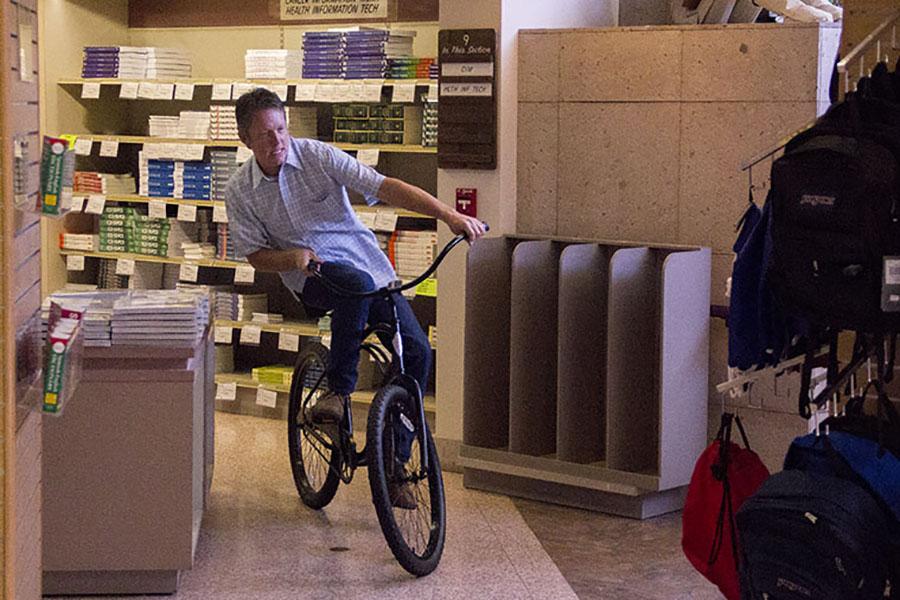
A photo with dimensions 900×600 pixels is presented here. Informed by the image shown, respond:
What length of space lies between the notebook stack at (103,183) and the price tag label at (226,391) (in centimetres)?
146

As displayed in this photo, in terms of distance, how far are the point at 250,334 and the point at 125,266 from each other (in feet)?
3.54

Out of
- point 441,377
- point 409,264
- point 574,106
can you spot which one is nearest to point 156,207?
point 409,264

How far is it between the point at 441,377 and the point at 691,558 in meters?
2.98

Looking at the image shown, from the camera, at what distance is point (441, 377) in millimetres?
6777

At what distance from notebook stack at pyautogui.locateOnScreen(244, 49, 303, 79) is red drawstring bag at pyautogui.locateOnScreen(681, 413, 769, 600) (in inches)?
182

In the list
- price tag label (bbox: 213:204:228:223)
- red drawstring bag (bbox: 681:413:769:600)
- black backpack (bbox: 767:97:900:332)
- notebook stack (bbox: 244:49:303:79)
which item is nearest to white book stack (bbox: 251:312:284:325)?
price tag label (bbox: 213:204:228:223)

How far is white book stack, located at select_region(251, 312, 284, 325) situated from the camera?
319 inches

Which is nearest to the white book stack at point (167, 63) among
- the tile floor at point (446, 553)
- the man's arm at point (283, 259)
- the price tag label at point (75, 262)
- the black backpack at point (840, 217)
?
the price tag label at point (75, 262)

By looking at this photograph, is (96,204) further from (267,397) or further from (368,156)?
(368,156)

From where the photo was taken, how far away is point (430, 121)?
7.30 meters

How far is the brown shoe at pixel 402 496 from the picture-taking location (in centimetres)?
515

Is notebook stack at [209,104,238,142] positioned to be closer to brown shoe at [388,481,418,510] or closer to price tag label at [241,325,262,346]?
price tag label at [241,325,262,346]

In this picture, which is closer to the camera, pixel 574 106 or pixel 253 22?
pixel 574 106

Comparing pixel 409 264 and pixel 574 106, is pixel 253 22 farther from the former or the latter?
pixel 574 106
